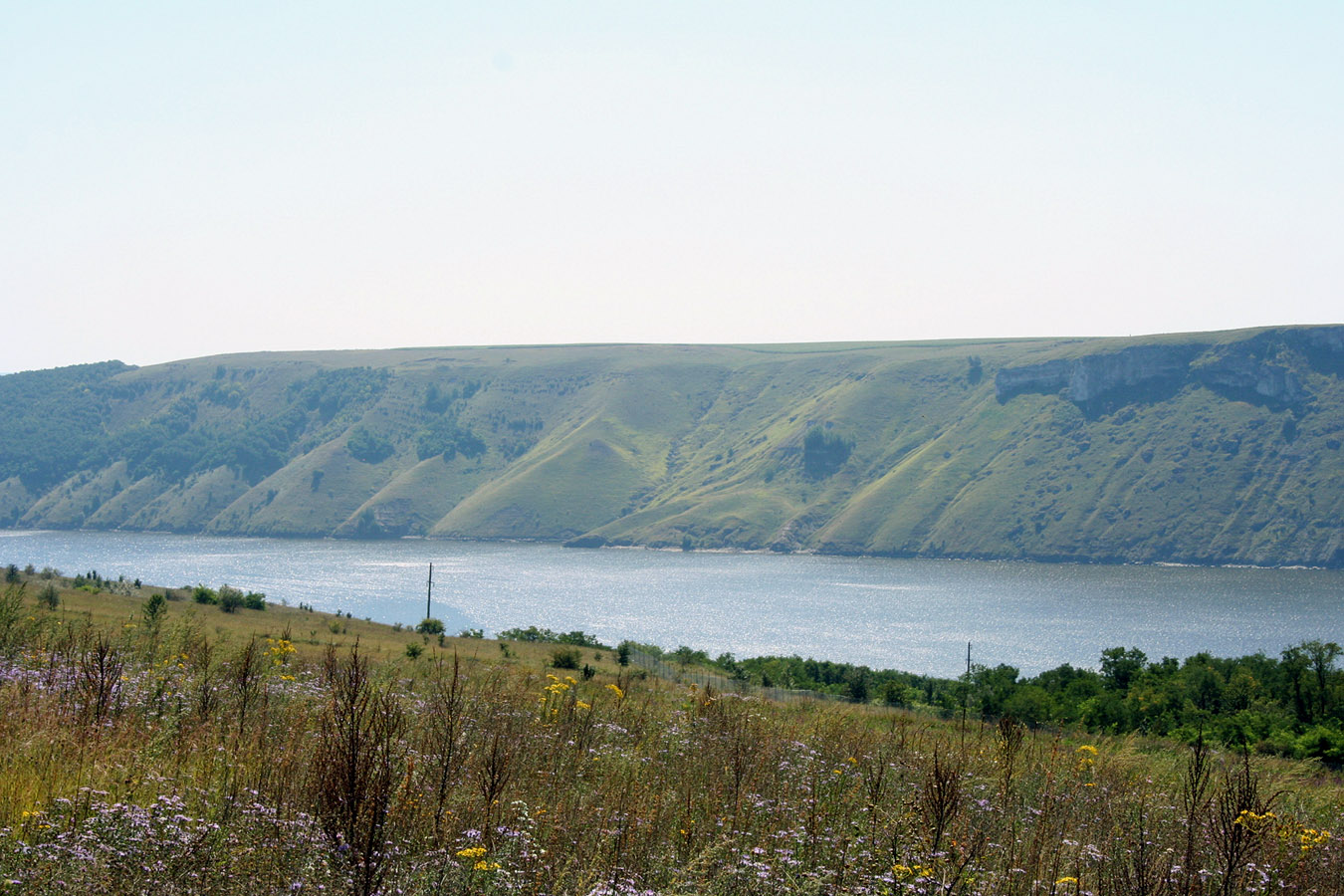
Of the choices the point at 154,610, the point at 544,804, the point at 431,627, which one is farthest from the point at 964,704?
Result: the point at 431,627

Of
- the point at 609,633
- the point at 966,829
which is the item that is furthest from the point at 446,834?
the point at 609,633

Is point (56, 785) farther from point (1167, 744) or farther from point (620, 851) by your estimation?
point (1167, 744)

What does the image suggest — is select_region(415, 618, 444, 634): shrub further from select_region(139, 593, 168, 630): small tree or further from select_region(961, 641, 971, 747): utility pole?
select_region(139, 593, 168, 630): small tree

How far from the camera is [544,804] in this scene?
22.9 ft

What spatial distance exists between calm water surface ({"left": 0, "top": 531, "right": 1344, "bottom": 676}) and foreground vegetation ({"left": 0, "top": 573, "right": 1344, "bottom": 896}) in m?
73.2

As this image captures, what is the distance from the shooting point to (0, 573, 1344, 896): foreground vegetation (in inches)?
211

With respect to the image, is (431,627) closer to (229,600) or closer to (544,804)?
(229,600)

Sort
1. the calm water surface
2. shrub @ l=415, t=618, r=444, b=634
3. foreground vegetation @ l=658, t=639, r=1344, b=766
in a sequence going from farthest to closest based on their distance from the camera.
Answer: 1. the calm water surface
2. shrub @ l=415, t=618, r=444, b=634
3. foreground vegetation @ l=658, t=639, r=1344, b=766

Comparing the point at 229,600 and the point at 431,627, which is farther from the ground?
the point at 229,600

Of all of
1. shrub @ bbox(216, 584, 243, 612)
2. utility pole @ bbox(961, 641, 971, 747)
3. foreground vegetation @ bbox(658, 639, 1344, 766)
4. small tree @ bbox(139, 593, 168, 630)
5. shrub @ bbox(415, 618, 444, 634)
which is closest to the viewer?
utility pole @ bbox(961, 641, 971, 747)

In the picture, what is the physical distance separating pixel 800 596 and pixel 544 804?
129 m

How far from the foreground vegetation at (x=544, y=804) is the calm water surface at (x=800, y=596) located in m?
73.2

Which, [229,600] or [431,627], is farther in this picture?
[431,627]

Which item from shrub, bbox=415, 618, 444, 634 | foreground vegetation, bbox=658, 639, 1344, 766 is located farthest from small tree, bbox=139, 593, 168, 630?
shrub, bbox=415, 618, 444, 634
